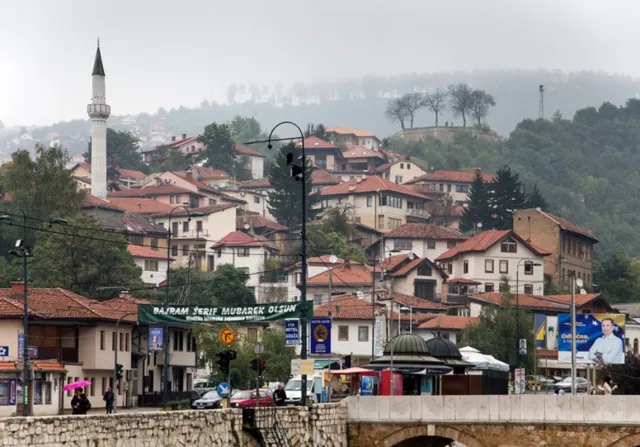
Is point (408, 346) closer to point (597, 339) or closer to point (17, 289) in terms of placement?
point (597, 339)

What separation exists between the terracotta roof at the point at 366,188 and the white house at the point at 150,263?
40.1m

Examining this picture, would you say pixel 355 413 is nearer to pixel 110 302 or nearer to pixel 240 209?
pixel 110 302

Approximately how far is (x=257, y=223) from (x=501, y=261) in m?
40.9

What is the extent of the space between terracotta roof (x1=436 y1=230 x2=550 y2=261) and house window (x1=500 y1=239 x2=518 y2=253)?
0.59 meters

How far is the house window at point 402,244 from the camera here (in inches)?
6422

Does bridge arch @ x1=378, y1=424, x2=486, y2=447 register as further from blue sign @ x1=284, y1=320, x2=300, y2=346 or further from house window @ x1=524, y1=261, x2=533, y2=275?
house window @ x1=524, y1=261, x2=533, y2=275

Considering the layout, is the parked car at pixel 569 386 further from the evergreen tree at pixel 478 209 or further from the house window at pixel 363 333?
the evergreen tree at pixel 478 209

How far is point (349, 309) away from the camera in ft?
376

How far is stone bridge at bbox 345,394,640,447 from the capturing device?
48.8 meters

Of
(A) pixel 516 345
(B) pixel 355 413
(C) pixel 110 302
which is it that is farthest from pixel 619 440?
(A) pixel 516 345

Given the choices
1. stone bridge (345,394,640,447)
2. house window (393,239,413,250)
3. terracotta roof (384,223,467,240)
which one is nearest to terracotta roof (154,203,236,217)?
terracotta roof (384,223,467,240)

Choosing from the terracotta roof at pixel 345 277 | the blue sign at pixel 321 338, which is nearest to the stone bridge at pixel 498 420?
the blue sign at pixel 321 338

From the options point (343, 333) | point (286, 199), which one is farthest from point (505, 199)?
point (343, 333)

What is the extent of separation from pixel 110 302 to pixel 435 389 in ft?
119
